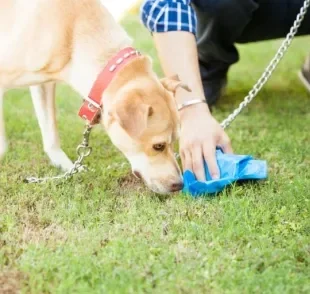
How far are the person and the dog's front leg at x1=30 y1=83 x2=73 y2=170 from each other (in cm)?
67

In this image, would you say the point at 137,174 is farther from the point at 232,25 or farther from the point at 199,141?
the point at 232,25

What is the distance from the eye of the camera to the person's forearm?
346 cm

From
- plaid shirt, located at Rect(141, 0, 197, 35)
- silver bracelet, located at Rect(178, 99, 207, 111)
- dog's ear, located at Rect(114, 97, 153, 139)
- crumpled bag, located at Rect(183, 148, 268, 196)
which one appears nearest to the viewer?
dog's ear, located at Rect(114, 97, 153, 139)

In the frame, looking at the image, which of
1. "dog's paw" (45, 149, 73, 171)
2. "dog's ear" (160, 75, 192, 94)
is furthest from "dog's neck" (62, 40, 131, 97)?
"dog's paw" (45, 149, 73, 171)

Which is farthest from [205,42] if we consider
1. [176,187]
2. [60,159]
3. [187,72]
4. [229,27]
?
[176,187]

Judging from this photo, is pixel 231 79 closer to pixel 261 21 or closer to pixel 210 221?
pixel 261 21

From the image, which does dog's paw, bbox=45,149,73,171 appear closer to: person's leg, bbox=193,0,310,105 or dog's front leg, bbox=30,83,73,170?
dog's front leg, bbox=30,83,73,170

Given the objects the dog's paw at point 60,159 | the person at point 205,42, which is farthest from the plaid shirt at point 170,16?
the dog's paw at point 60,159

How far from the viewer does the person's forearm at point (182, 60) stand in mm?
3461

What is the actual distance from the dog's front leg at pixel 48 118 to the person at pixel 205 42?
668mm

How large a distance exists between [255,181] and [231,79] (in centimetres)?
241

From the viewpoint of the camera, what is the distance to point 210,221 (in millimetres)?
2830

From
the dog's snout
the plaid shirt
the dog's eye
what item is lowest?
the dog's snout

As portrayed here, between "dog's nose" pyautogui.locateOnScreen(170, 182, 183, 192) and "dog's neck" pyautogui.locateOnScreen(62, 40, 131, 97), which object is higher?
"dog's neck" pyautogui.locateOnScreen(62, 40, 131, 97)
